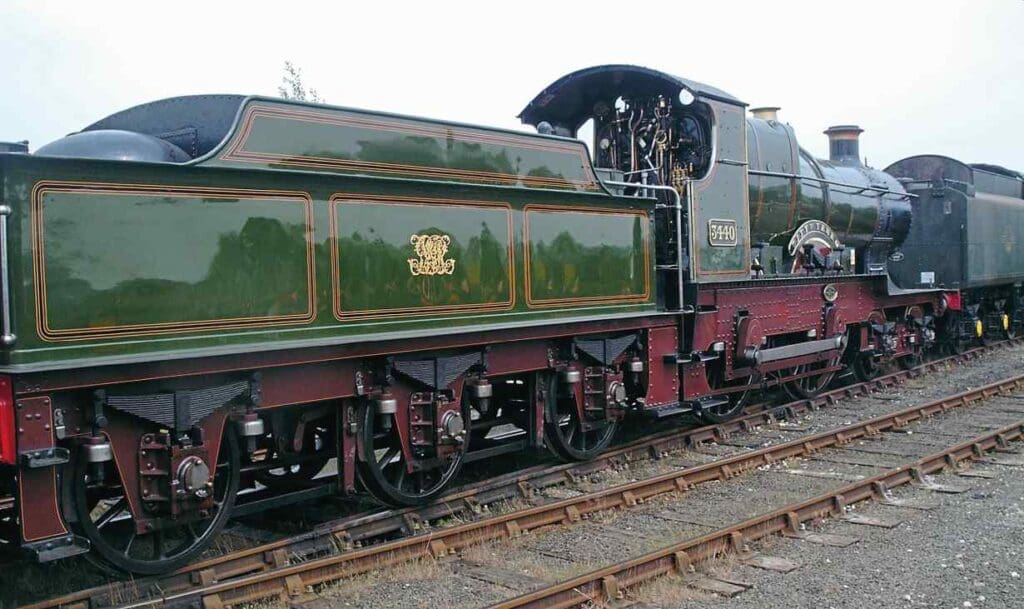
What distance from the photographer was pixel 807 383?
12141mm

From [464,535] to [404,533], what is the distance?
22.5 inches

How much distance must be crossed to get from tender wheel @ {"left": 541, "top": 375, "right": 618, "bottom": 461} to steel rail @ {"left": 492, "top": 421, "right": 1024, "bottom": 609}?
224 cm

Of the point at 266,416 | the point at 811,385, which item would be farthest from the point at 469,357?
the point at 811,385

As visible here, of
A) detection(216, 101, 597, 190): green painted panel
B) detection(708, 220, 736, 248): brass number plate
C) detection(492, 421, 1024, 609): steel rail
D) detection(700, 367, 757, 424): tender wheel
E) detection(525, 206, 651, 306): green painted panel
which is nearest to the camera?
detection(492, 421, 1024, 609): steel rail

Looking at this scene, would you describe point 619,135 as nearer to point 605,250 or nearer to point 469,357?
point 605,250

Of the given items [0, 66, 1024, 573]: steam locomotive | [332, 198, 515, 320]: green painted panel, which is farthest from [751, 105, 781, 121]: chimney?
[332, 198, 515, 320]: green painted panel

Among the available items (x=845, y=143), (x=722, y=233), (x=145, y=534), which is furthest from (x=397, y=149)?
(x=845, y=143)

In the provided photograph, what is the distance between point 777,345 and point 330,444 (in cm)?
649

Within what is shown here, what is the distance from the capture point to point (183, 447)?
5.58 m

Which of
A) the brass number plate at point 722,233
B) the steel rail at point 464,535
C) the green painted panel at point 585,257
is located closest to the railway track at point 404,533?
the steel rail at point 464,535

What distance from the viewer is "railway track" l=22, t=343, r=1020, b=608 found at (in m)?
5.32

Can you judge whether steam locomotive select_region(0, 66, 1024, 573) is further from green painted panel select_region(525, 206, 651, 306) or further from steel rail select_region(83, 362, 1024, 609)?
steel rail select_region(83, 362, 1024, 609)

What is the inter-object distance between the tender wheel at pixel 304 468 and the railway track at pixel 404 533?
1.91 feet

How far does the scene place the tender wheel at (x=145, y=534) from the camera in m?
5.36
